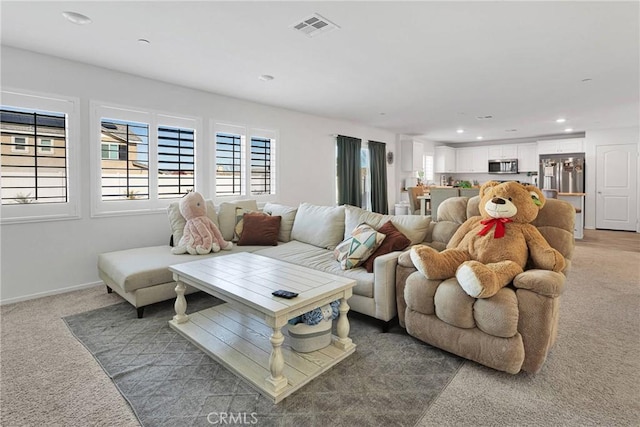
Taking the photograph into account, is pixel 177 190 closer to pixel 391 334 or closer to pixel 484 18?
pixel 391 334

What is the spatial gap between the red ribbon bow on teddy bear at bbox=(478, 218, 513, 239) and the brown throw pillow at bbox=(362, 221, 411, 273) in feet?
2.14

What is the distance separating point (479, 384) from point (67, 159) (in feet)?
13.7

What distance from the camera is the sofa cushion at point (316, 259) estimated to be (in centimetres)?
263

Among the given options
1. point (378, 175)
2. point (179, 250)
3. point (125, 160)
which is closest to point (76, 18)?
point (125, 160)

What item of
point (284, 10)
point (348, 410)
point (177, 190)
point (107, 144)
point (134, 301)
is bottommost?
point (348, 410)

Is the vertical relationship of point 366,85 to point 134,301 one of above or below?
above

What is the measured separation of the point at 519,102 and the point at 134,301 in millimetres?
5703

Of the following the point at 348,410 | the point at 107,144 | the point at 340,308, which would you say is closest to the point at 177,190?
the point at 107,144

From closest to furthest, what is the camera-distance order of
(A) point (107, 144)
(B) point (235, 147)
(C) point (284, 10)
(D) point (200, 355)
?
(D) point (200, 355) < (C) point (284, 10) < (A) point (107, 144) < (B) point (235, 147)

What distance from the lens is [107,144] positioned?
3.74 m

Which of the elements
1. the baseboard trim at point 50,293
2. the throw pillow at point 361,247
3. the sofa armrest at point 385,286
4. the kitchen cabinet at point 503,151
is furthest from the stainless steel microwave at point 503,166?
Result: the baseboard trim at point 50,293

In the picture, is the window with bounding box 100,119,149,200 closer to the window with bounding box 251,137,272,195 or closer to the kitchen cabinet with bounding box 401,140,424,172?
the window with bounding box 251,137,272,195

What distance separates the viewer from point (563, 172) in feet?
Answer: 26.3

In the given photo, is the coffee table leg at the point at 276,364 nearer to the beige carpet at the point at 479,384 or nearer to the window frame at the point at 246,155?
the beige carpet at the point at 479,384
